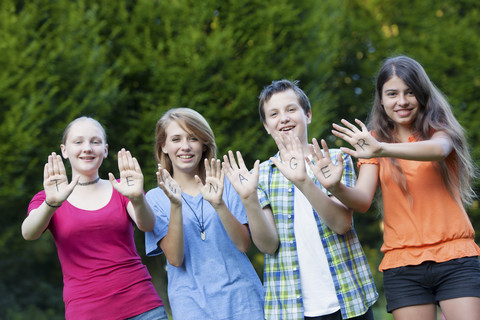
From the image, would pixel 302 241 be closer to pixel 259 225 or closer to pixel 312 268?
pixel 312 268

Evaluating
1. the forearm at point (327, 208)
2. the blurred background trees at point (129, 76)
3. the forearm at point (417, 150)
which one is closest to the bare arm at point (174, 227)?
the forearm at point (327, 208)

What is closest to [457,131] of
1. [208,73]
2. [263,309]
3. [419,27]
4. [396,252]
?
[396,252]

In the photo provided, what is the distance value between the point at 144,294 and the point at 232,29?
17.9 feet

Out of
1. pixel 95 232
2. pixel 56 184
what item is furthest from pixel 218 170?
pixel 56 184

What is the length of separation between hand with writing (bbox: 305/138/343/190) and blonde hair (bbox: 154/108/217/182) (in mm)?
792

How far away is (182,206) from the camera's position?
340cm

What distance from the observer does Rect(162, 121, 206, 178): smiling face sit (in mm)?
3469

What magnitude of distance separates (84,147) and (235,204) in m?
1.00

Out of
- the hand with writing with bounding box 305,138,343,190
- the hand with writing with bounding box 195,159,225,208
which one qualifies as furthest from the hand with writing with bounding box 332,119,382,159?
the hand with writing with bounding box 195,159,225,208

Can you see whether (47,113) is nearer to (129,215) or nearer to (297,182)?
(129,215)

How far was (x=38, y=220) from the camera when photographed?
3.18 m

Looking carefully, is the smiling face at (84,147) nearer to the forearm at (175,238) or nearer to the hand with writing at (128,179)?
the hand with writing at (128,179)

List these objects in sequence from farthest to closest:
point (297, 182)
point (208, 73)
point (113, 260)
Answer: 1. point (208, 73)
2. point (113, 260)
3. point (297, 182)

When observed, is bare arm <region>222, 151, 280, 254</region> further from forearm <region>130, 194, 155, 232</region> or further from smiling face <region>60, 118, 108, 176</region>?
smiling face <region>60, 118, 108, 176</region>
